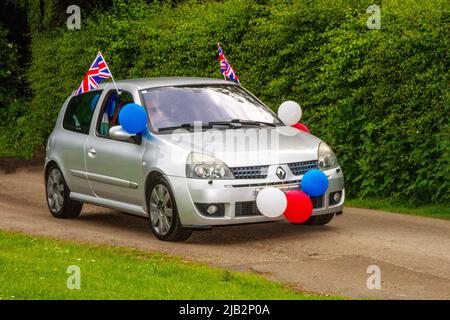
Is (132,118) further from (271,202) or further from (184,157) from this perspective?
(271,202)

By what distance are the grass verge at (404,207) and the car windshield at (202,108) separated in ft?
8.02

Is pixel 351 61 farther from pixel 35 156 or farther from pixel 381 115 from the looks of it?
pixel 35 156

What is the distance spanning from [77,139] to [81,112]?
1.47 ft

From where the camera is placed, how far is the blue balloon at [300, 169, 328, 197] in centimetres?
→ 1177

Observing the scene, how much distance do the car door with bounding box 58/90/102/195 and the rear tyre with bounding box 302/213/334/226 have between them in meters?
2.71

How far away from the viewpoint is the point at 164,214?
12.1 meters

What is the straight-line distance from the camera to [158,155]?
1205 cm

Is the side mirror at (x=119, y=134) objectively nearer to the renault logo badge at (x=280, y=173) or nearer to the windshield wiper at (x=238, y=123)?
the windshield wiper at (x=238, y=123)

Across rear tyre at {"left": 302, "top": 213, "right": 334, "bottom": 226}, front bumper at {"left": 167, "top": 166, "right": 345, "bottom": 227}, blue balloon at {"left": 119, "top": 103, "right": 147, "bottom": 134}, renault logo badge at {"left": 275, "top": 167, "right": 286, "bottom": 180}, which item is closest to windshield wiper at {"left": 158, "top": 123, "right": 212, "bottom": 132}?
blue balloon at {"left": 119, "top": 103, "right": 147, "bottom": 134}

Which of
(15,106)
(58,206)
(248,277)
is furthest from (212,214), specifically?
(15,106)

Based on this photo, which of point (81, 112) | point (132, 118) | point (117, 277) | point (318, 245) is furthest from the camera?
point (81, 112)

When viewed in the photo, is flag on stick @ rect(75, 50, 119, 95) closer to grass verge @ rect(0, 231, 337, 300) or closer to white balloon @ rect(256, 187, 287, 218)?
grass verge @ rect(0, 231, 337, 300)

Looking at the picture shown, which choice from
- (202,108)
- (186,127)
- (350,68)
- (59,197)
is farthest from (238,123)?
(350,68)

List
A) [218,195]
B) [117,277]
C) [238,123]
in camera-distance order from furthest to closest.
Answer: [238,123]
[218,195]
[117,277]
